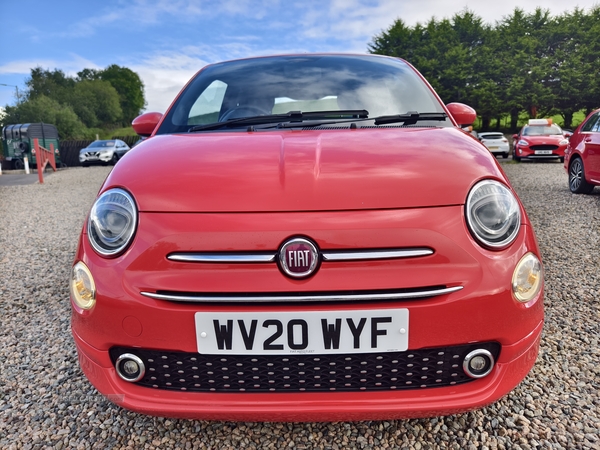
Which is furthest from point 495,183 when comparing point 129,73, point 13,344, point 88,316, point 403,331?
point 129,73

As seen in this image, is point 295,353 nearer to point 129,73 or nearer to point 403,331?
point 403,331

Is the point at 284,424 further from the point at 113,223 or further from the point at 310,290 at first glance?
the point at 113,223

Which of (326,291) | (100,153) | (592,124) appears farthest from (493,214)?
(100,153)

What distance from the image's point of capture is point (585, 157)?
723 cm

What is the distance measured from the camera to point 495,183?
4.66 feet

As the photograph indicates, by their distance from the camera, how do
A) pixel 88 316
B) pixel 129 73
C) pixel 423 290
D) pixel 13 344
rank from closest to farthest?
pixel 423 290
pixel 88 316
pixel 13 344
pixel 129 73

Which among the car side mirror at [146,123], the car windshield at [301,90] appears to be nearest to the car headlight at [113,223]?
the car windshield at [301,90]

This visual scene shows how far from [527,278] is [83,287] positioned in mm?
1342

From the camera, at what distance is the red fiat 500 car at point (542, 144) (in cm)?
1457

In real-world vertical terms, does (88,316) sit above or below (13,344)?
above

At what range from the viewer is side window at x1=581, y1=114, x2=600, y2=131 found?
23.7 ft

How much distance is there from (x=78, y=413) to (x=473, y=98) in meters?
38.7

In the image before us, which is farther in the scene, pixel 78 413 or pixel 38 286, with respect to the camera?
pixel 38 286

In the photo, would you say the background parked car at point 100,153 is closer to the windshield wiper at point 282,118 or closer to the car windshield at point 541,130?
the car windshield at point 541,130
